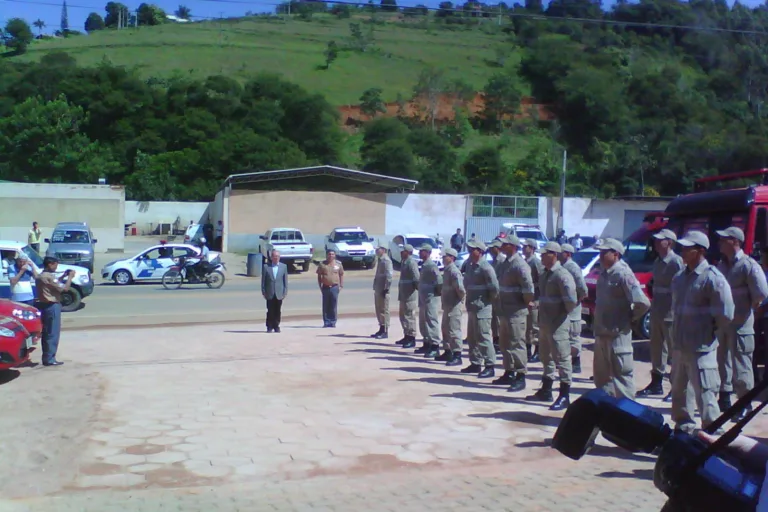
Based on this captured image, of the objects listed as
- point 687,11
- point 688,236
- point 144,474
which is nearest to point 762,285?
point 688,236

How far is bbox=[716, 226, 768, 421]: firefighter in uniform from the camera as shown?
900 centimetres

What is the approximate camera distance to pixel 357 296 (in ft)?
87.9

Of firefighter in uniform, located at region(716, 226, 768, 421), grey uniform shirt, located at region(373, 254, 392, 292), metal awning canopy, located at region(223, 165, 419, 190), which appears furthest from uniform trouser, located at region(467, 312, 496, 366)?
metal awning canopy, located at region(223, 165, 419, 190)

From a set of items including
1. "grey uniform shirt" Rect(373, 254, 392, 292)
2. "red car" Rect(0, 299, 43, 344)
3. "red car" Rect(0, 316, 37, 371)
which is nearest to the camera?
"red car" Rect(0, 316, 37, 371)

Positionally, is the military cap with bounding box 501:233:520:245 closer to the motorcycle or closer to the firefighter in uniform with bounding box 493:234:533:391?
the firefighter in uniform with bounding box 493:234:533:391

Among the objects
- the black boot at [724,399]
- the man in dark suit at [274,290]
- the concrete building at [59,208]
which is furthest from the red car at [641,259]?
the concrete building at [59,208]

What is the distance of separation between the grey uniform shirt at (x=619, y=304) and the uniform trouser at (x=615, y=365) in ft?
0.27

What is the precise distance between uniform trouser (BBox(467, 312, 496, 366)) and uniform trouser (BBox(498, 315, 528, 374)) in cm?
85

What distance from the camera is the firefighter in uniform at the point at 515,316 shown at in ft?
35.2

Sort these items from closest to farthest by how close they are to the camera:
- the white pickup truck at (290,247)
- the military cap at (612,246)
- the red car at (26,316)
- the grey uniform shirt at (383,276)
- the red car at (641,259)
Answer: the military cap at (612,246), the red car at (26,316), the red car at (641,259), the grey uniform shirt at (383,276), the white pickup truck at (290,247)

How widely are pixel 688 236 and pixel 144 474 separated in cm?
518

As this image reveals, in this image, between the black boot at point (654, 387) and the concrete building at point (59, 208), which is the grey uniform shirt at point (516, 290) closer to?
the black boot at point (654, 387)

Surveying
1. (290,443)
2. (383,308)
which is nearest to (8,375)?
(290,443)

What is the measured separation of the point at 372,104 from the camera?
91812mm
